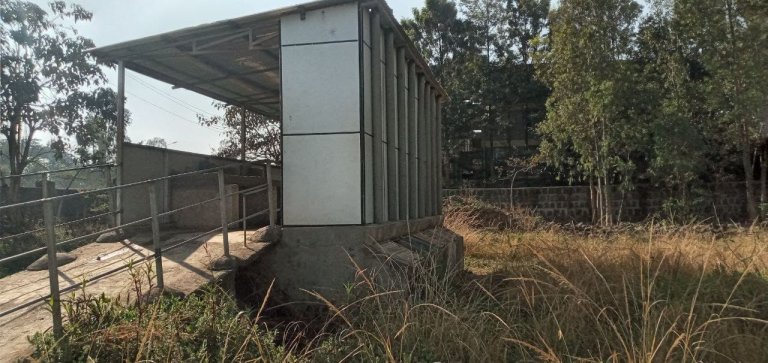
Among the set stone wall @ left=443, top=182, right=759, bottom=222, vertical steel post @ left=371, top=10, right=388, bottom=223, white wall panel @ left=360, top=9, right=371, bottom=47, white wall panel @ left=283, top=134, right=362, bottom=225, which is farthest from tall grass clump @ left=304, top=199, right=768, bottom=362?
stone wall @ left=443, top=182, right=759, bottom=222

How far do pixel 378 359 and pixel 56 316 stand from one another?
1954 mm

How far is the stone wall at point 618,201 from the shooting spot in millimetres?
19875

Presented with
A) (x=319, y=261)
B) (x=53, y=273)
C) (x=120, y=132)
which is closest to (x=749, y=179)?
(x=319, y=261)

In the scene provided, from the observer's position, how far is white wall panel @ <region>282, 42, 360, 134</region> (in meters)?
6.66

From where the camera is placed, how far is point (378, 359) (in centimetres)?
382

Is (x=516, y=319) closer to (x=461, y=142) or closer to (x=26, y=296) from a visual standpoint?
(x=26, y=296)

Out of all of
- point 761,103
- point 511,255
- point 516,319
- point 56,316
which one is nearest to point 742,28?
point 761,103

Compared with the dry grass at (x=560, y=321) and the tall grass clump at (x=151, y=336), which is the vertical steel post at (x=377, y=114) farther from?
the tall grass clump at (x=151, y=336)

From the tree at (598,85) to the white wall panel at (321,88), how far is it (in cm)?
1375

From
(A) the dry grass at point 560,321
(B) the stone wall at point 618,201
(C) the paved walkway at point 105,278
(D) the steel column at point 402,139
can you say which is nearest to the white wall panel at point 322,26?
(D) the steel column at point 402,139

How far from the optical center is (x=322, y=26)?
6.75 m

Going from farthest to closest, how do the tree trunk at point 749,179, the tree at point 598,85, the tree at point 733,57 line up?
the tree trunk at point 749,179, the tree at point 598,85, the tree at point 733,57

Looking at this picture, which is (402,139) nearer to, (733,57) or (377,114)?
(377,114)

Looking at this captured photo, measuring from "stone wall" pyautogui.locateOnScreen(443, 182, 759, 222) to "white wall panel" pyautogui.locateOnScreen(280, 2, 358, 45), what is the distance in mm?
14909
